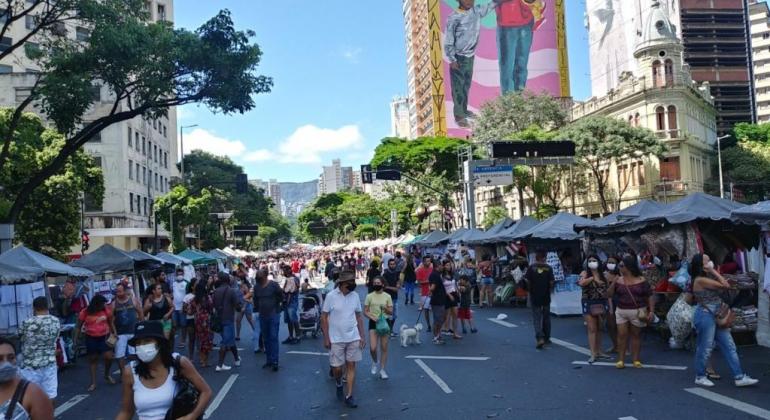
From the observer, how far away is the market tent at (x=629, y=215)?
14.8 meters

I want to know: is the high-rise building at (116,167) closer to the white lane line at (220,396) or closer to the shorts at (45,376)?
the white lane line at (220,396)

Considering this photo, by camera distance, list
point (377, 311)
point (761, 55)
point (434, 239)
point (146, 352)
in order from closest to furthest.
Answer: point (146, 352)
point (377, 311)
point (434, 239)
point (761, 55)

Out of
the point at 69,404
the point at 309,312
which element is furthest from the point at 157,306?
the point at 309,312

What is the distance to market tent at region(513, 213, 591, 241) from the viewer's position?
18.8m

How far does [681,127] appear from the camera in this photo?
48.5 meters

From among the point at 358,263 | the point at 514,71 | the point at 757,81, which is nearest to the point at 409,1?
the point at 514,71

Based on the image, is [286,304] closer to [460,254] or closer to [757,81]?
[460,254]

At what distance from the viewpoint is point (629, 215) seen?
15328mm

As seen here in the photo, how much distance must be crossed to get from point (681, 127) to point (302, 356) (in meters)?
44.0

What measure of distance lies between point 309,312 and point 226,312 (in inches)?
154

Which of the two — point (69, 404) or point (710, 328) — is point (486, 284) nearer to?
point (710, 328)

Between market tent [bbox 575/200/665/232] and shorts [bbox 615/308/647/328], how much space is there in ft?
17.8

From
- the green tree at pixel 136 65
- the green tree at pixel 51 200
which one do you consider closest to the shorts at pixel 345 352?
the green tree at pixel 136 65

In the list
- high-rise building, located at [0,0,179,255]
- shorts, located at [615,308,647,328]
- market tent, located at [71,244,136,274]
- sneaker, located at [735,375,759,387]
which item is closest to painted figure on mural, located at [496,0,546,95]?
high-rise building, located at [0,0,179,255]
